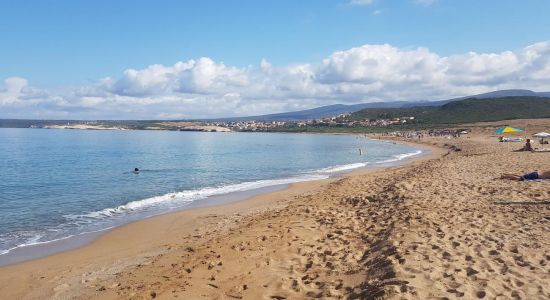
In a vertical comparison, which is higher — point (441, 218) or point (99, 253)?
point (441, 218)

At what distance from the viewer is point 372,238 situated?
10.0 metres

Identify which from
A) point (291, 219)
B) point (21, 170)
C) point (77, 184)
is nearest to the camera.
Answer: point (291, 219)

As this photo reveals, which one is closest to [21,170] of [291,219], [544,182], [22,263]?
[22,263]

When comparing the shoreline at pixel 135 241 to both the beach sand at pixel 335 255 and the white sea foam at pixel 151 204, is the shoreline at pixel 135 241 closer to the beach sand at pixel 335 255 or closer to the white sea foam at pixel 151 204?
the beach sand at pixel 335 255

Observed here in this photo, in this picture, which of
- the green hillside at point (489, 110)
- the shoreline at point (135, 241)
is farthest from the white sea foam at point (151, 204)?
the green hillside at point (489, 110)

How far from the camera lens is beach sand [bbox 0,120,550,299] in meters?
7.08

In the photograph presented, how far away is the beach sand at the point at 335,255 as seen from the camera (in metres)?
7.08

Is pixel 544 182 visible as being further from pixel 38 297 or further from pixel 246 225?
pixel 38 297

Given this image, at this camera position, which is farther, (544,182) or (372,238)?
(544,182)

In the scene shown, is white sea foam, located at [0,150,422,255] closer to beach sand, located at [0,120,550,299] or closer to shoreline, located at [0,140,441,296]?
shoreline, located at [0,140,441,296]

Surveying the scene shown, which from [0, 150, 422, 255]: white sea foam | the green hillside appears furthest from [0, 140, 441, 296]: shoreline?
the green hillside

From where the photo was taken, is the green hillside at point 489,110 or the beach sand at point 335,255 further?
the green hillside at point 489,110

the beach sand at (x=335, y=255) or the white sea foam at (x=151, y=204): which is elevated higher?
the beach sand at (x=335, y=255)

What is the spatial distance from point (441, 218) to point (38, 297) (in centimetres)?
978
